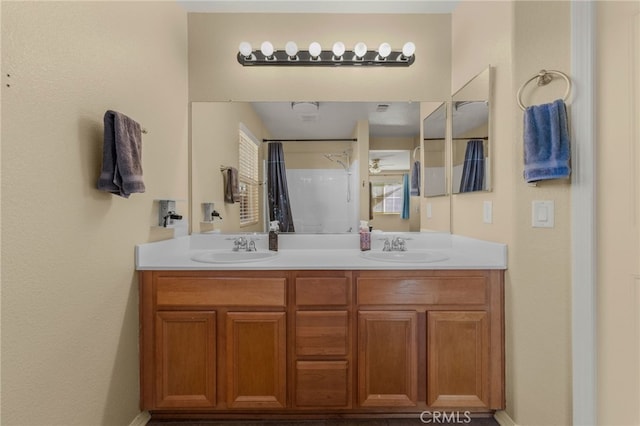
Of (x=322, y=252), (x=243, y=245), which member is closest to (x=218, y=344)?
(x=243, y=245)

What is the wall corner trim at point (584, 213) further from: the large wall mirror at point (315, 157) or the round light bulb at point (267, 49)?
the round light bulb at point (267, 49)

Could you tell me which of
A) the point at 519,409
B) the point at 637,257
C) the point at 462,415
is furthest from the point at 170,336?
the point at 637,257

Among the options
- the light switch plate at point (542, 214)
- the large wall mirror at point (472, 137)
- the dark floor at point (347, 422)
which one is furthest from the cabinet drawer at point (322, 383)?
the large wall mirror at point (472, 137)

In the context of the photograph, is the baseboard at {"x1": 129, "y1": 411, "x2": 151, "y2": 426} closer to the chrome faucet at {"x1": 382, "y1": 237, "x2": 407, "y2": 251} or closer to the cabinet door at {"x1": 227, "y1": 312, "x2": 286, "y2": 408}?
the cabinet door at {"x1": 227, "y1": 312, "x2": 286, "y2": 408}

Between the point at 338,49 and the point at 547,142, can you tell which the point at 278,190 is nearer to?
the point at 338,49

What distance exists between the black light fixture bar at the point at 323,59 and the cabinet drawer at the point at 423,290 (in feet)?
4.65

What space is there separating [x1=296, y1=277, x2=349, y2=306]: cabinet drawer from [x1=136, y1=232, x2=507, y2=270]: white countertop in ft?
0.22

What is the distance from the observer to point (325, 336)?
1.56 meters

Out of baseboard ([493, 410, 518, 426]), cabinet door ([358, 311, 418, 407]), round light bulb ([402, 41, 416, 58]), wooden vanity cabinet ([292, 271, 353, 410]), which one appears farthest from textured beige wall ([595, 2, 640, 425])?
wooden vanity cabinet ([292, 271, 353, 410])

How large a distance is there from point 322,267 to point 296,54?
140cm

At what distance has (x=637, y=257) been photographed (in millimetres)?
1196

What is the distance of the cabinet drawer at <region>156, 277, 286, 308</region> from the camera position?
157 centimetres

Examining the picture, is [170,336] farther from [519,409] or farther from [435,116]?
Answer: [435,116]

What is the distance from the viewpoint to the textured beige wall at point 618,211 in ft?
3.96
